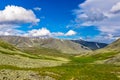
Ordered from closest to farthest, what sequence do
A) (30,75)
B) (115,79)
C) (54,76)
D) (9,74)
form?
(9,74)
(30,75)
(54,76)
(115,79)

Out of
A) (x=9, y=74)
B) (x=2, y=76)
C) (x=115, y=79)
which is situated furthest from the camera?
(x=115, y=79)

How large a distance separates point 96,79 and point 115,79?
18.9 feet

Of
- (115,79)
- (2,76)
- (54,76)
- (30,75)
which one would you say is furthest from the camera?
(115,79)

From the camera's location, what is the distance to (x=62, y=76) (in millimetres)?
68375

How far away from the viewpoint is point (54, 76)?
215 ft

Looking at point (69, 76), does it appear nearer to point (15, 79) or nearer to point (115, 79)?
point (115, 79)

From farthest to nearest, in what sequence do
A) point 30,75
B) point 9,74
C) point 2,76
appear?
point 30,75, point 9,74, point 2,76

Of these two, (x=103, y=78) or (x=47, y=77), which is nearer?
(x=47, y=77)

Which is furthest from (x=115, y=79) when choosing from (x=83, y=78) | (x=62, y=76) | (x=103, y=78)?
(x=62, y=76)

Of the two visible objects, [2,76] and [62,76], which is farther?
[62,76]

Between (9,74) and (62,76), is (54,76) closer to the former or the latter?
(62,76)

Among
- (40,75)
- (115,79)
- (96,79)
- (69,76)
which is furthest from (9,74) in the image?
(115,79)

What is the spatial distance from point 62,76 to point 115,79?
46.0ft

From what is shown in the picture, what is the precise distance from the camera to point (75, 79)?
6569cm
